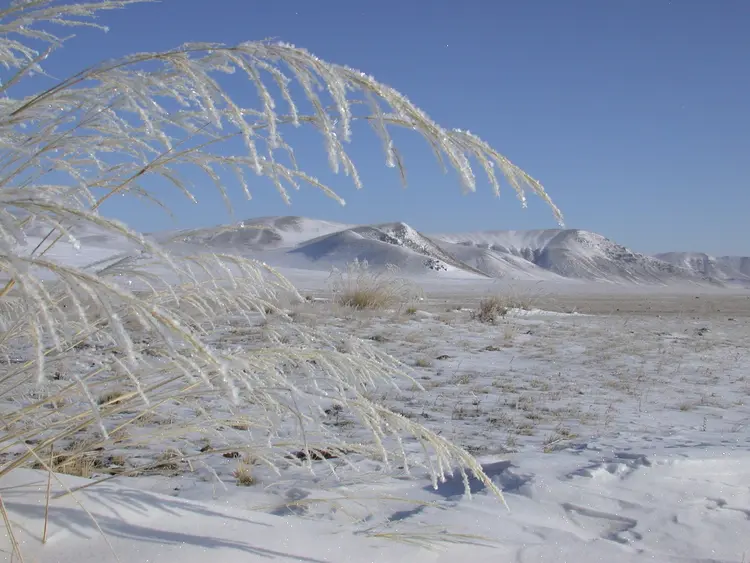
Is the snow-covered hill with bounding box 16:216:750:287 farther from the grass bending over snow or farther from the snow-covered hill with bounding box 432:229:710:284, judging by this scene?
the grass bending over snow

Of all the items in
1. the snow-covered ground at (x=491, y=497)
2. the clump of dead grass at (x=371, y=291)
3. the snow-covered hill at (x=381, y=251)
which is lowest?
the snow-covered ground at (x=491, y=497)

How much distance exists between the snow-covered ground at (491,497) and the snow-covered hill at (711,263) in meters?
154

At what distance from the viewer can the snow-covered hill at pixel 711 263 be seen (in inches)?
5914

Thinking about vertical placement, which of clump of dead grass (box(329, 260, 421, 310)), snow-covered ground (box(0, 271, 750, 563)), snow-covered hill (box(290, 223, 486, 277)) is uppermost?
snow-covered hill (box(290, 223, 486, 277))

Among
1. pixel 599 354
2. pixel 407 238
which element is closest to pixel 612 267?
pixel 407 238

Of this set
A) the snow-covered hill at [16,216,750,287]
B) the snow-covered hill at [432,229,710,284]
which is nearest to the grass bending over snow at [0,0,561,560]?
the snow-covered hill at [16,216,750,287]

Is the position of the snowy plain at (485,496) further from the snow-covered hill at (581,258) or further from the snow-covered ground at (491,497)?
the snow-covered hill at (581,258)

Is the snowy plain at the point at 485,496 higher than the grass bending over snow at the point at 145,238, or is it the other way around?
the grass bending over snow at the point at 145,238

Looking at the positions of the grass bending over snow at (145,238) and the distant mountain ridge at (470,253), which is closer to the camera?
the grass bending over snow at (145,238)

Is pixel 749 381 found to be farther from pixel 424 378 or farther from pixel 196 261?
pixel 196 261

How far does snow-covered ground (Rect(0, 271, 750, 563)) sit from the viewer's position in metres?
1.30

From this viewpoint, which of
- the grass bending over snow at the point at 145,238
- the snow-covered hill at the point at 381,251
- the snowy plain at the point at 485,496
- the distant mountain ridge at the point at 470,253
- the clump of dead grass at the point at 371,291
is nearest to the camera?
the grass bending over snow at the point at 145,238

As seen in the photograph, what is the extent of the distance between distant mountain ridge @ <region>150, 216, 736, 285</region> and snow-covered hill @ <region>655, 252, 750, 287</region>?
91 centimetres

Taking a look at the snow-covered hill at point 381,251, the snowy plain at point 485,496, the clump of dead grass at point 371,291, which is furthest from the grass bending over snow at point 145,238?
the snow-covered hill at point 381,251
